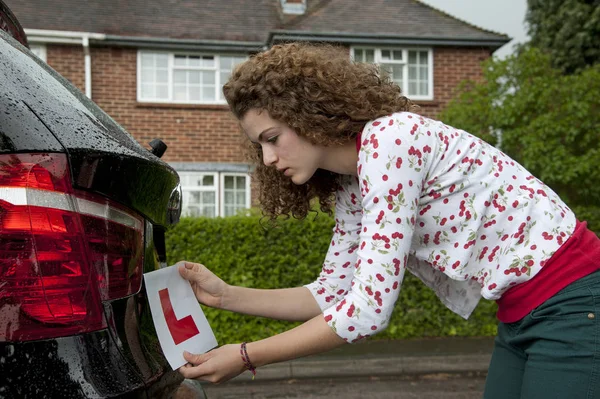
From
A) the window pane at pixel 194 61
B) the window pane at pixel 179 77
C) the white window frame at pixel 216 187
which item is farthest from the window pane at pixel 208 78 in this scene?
the white window frame at pixel 216 187

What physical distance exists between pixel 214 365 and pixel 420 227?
0.67 meters

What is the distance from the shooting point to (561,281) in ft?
5.17

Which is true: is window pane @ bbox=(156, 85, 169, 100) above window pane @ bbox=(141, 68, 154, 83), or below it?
below

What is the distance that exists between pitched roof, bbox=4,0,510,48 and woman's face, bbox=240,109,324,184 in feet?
33.8

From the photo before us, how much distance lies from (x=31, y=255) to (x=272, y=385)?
4.55 meters

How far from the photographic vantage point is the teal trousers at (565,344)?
1.48 m

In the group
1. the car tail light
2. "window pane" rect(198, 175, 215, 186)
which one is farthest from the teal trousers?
"window pane" rect(198, 175, 215, 186)

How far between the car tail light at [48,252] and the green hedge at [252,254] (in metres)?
5.43

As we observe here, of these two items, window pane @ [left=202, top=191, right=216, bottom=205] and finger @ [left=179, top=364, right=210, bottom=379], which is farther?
window pane @ [left=202, top=191, right=216, bottom=205]

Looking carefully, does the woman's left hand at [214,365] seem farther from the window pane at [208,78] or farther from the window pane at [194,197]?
the window pane at [208,78]

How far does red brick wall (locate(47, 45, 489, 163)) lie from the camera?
37.7 feet

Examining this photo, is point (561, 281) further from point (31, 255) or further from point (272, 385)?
point (272, 385)

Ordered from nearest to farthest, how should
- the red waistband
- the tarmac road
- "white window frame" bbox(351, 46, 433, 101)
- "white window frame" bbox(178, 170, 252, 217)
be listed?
the red waistband → the tarmac road → "white window frame" bbox(178, 170, 252, 217) → "white window frame" bbox(351, 46, 433, 101)

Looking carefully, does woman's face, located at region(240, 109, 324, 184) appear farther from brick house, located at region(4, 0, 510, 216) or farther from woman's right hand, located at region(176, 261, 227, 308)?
brick house, located at region(4, 0, 510, 216)
